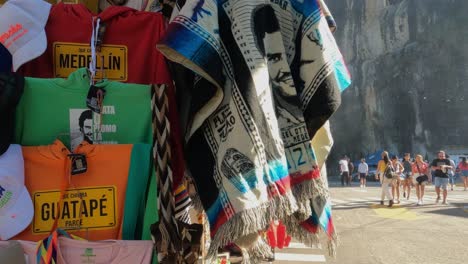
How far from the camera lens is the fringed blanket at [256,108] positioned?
147cm

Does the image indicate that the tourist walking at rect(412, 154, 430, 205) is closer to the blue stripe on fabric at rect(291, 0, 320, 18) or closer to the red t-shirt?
the blue stripe on fabric at rect(291, 0, 320, 18)

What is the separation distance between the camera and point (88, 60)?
186cm

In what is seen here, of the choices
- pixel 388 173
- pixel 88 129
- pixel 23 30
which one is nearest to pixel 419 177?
pixel 388 173

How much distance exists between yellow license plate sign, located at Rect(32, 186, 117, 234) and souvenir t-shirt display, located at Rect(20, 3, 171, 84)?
0.50m

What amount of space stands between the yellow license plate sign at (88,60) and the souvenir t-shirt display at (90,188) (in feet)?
1.19

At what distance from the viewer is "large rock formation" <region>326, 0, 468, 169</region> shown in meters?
44.9

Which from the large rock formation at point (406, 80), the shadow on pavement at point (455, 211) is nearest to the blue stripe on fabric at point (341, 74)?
the shadow on pavement at point (455, 211)

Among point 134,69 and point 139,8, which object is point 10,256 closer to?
point 134,69

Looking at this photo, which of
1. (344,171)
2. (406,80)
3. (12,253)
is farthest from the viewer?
(406,80)

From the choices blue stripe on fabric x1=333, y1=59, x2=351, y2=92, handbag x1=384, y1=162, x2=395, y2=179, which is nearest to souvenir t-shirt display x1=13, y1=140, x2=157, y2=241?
blue stripe on fabric x1=333, y1=59, x2=351, y2=92

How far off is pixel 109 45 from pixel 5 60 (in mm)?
402

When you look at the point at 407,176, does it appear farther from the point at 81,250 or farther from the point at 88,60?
the point at 81,250

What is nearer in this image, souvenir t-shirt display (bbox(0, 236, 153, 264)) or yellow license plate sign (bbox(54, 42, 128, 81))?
souvenir t-shirt display (bbox(0, 236, 153, 264))

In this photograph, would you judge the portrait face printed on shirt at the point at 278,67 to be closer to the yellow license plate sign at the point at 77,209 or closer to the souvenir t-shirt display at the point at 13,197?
the yellow license plate sign at the point at 77,209
